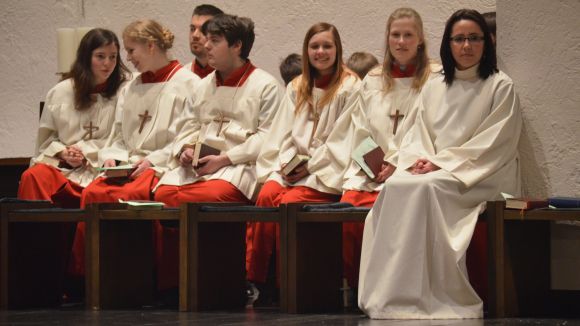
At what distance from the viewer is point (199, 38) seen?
28.5 feet

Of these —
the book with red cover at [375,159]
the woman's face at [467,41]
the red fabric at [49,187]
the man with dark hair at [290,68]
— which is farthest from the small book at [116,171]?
the woman's face at [467,41]

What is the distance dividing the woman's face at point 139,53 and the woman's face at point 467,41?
2666 mm

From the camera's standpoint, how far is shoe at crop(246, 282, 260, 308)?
298 inches

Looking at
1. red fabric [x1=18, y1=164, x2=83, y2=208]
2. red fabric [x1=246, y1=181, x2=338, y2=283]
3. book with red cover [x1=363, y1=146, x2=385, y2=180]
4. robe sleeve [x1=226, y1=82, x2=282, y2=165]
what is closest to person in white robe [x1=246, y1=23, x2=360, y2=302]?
red fabric [x1=246, y1=181, x2=338, y2=283]

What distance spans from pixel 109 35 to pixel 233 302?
8.62 feet

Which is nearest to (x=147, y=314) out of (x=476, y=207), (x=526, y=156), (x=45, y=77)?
(x=476, y=207)

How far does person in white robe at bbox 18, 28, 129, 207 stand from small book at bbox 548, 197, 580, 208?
144 inches

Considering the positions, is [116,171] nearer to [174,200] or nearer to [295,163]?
[174,200]

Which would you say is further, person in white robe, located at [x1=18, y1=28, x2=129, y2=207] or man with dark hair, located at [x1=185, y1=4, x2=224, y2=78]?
man with dark hair, located at [x1=185, y1=4, x2=224, y2=78]

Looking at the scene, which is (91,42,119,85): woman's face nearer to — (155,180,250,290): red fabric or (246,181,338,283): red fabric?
(155,180,250,290): red fabric

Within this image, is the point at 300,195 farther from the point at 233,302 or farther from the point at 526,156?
the point at 526,156

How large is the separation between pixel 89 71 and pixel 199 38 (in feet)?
2.88

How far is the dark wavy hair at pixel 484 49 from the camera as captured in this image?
6.70m

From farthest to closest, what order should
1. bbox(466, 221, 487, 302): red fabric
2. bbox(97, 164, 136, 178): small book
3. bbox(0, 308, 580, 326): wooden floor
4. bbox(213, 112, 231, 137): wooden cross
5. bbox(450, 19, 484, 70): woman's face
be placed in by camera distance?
1. bbox(213, 112, 231, 137): wooden cross
2. bbox(97, 164, 136, 178): small book
3. bbox(466, 221, 487, 302): red fabric
4. bbox(450, 19, 484, 70): woman's face
5. bbox(0, 308, 580, 326): wooden floor
